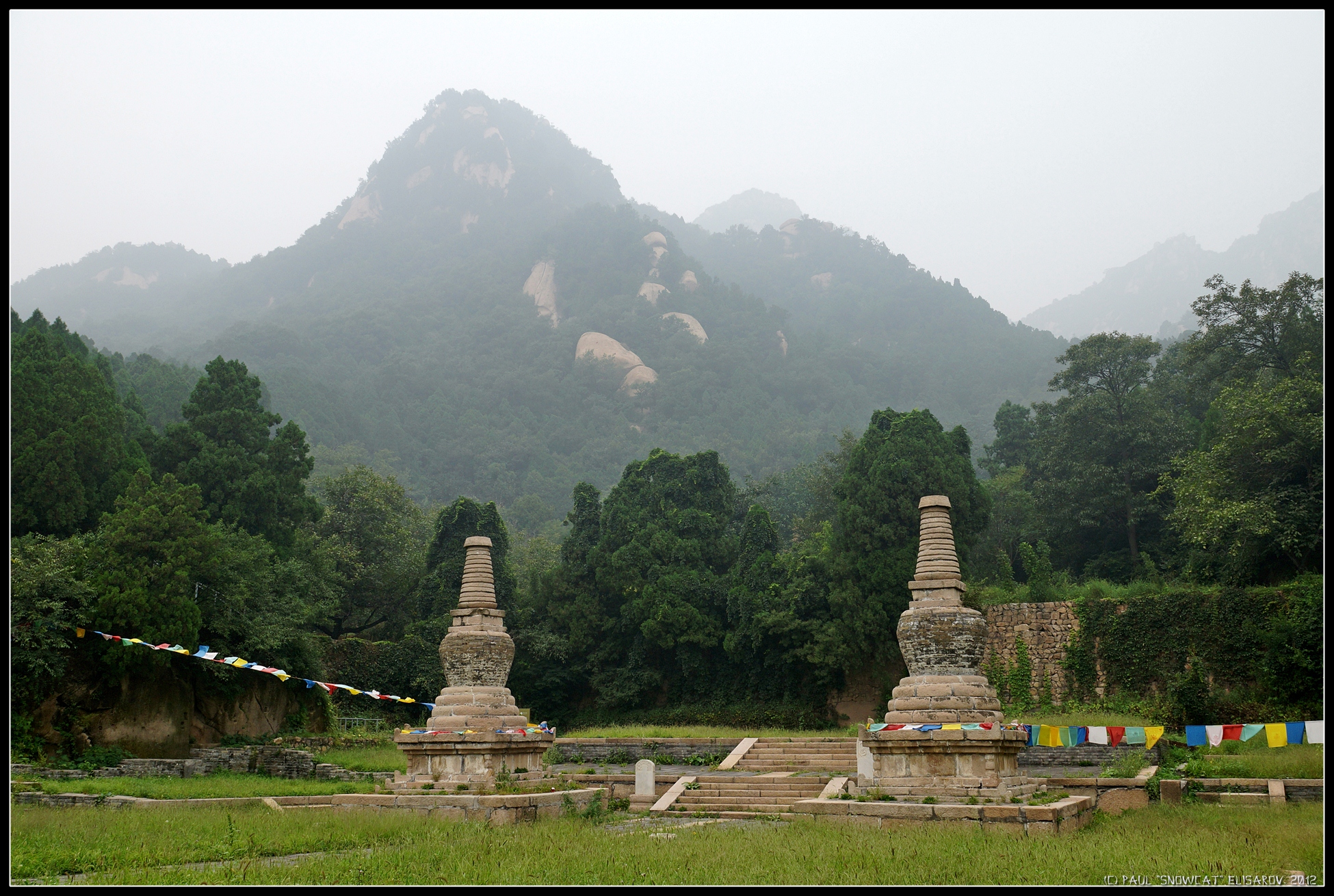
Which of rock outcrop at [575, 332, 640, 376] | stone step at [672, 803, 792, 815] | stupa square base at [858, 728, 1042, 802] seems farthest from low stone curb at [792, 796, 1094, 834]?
rock outcrop at [575, 332, 640, 376]

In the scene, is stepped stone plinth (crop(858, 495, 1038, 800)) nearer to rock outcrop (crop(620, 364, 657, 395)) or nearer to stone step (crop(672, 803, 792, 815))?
stone step (crop(672, 803, 792, 815))

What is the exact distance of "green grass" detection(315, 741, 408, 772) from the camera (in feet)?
81.1

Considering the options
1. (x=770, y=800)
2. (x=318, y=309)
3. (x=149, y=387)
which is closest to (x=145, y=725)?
(x=770, y=800)

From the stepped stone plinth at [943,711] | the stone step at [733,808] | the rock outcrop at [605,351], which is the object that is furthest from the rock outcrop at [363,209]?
the stepped stone plinth at [943,711]

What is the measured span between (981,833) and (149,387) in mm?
50213

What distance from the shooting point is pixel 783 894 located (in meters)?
7.35

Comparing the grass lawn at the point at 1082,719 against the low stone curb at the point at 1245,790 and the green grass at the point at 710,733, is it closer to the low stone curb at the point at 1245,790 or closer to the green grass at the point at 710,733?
the green grass at the point at 710,733

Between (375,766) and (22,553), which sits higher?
(22,553)

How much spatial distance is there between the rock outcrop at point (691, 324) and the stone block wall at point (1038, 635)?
221ft

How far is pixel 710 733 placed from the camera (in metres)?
30.8

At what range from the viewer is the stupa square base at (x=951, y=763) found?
1355 centimetres

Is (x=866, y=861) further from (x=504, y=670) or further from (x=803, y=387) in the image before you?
(x=803, y=387)

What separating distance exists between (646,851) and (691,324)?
9113cm

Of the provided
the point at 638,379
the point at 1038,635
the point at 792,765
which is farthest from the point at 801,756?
the point at 638,379
